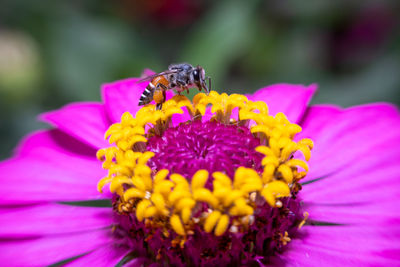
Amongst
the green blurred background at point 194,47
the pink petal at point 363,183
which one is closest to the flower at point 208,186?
the pink petal at point 363,183

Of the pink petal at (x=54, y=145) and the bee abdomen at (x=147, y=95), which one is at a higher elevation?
the bee abdomen at (x=147, y=95)

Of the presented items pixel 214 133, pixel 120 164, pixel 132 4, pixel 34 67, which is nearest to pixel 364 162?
pixel 214 133

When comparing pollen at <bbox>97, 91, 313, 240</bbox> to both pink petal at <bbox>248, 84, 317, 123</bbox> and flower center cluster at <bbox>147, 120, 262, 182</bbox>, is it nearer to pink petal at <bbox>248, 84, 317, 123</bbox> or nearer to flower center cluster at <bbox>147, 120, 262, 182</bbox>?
flower center cluster at <bbox>147, 120, 262, 182</bbox>

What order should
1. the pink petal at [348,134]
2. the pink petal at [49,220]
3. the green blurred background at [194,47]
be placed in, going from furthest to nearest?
1. the green blurred background at [194,47]
2. the pink petal at [348,134]
3. the pink petal at [49,220]

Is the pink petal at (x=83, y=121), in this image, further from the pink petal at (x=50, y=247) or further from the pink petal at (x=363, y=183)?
the pink petal at (x=363, y=183)

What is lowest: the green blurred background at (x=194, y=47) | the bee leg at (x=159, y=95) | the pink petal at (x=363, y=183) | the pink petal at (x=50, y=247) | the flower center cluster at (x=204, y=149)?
the pink petal at (x=50, y=247)

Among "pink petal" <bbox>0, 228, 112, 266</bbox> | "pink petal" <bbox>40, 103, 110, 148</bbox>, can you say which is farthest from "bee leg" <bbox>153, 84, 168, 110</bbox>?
"pink petal" <bbox>0, 228, 112, 266</bbox>

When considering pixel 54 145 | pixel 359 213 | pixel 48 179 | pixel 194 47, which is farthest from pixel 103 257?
pixel 194 47
